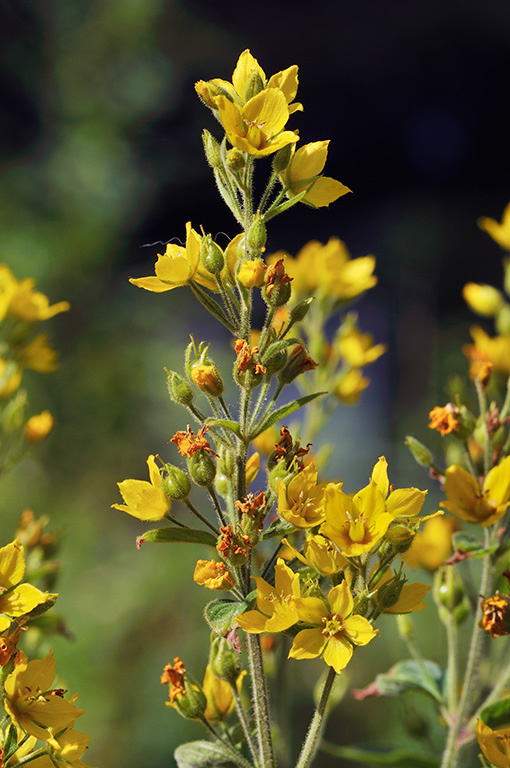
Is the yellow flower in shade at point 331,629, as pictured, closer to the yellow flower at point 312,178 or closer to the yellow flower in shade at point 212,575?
the yellow flower in shade at point 212,575

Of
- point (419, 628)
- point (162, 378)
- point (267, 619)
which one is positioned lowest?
point (267, 619)

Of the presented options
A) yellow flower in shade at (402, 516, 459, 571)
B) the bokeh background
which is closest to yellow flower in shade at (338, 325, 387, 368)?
yellow flower in shade at (402, 516, 459, 571)

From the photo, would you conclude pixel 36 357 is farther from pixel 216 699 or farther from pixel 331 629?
pixel 331 629

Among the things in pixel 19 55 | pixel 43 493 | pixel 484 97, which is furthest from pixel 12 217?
pixel 484 97

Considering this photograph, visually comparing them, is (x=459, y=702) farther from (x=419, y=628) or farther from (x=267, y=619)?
(x=419, y=628)

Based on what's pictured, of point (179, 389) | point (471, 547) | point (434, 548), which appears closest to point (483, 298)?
point (434, 548)

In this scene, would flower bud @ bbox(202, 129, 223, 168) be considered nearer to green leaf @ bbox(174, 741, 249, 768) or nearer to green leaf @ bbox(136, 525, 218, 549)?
green leaf @ bbox(136, 525, 218, 549)
